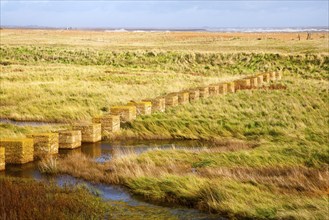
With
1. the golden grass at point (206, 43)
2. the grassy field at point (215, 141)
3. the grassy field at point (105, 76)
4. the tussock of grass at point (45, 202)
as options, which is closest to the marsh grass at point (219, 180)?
the grassy field at point (215, 141)

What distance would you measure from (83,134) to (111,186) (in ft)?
16.4

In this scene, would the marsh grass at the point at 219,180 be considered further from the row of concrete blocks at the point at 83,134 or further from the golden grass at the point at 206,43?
the golden grass at the point at 206,43

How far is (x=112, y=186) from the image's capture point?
1178cm

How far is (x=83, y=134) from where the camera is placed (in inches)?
651

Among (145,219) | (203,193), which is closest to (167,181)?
(203,193)

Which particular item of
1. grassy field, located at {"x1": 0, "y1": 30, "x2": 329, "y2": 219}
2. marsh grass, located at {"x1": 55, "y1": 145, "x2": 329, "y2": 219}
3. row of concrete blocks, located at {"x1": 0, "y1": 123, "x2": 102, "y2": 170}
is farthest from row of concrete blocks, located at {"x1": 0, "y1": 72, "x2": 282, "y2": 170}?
marsh grass, located at {"x1": 55, "y1": 145, "x2": 329, "y2": 219}

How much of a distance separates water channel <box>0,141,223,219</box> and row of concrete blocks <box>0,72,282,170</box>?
10.3 inches

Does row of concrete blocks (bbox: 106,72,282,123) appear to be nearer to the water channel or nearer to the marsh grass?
the water channel

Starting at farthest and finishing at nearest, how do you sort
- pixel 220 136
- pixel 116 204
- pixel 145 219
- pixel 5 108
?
pixel 5 108
pixel 220 136
pixel 116 204
pixel 145 219

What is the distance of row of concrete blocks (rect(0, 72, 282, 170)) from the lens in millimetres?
Answer: 13352

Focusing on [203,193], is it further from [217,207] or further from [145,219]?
[145,219]

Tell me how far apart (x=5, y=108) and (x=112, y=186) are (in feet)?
47.5

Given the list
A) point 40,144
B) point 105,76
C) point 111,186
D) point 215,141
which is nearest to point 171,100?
point 215,141

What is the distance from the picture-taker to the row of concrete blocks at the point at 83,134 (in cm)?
1335
